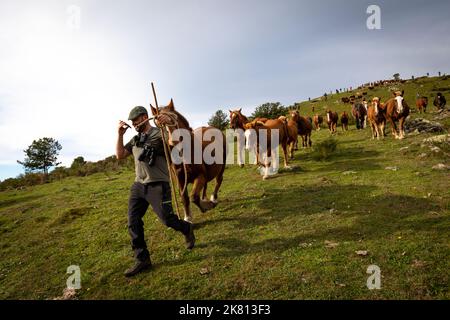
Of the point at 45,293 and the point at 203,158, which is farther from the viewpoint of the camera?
the point at 203,158

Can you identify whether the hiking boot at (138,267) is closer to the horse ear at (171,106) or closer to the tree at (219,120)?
the horse ear at (171,106)

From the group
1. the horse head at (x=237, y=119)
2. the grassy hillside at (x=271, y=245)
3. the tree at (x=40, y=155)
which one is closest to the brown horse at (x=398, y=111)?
the grassy hillside at (x=271, y=245)

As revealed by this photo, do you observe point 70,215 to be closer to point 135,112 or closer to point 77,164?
point 135,112

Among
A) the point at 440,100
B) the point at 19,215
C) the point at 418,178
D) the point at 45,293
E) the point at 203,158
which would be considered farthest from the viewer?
the point at 440,100

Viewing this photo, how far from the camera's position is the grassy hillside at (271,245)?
451 cm

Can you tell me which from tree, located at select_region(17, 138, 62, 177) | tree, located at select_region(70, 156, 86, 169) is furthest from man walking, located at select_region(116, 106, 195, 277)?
tree, located at select_region(17, 138, 62, 177)

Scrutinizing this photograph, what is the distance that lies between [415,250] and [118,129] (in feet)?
18.5

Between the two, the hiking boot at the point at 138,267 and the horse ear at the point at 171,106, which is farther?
the horse ear at the point at 171,106

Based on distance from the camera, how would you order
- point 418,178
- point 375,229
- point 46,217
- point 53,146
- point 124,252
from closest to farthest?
point 375,229
point 124,252
point 418,178
point 46,217
point 53,146

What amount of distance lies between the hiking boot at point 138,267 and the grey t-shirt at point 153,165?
147cm

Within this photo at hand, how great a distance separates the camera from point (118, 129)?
A: 18.3ft

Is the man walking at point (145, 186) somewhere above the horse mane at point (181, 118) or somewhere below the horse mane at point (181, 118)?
below
